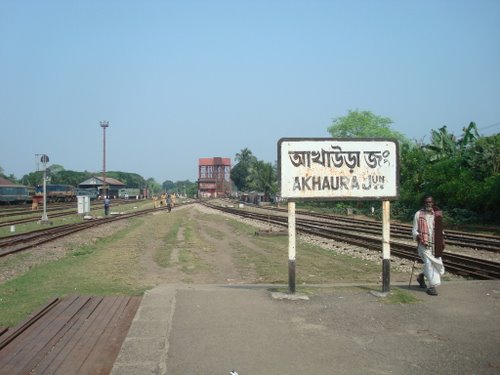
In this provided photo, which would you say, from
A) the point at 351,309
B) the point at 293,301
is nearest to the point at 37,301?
the point at 293,301

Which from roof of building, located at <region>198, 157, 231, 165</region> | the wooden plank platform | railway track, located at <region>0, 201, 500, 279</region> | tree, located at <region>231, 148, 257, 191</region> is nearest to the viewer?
the wooden plank platform

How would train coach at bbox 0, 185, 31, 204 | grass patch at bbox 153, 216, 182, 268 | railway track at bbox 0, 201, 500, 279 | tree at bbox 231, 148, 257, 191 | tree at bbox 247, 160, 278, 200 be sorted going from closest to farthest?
railway track at bbox 0, 201, 500, 279
grass patch at bbox 153, 216, 182, 268
train coach at bbox 0, 185, 31, 204
tree at bbox 247, 160, 278, 200
tree at bbox 231, 148, 257, 191

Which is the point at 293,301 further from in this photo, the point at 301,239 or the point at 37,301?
the point at 301,239

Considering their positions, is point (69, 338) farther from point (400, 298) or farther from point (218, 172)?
point (218, 172)

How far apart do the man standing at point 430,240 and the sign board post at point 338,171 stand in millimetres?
512

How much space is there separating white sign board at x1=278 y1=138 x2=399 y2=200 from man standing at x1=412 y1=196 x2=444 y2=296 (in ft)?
1.79

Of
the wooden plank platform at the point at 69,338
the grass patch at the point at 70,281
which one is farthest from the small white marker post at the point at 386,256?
the grass patch at the point at 70,281

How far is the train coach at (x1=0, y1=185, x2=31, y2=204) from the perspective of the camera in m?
51.8

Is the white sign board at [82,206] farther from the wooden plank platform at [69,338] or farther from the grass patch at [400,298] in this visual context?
the grass patch at [400,298]

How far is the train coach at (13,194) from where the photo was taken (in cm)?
5175

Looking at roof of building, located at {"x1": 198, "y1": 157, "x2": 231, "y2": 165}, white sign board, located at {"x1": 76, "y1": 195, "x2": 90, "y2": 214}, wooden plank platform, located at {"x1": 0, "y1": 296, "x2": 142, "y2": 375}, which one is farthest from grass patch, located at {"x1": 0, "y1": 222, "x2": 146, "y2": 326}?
roof of building, located at {"x1": 198, "y1": 157, "x2": 231, "y2": 165}

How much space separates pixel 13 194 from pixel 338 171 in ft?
177

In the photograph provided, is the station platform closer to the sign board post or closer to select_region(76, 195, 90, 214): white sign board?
the sign board post

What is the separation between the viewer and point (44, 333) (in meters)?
5.13
